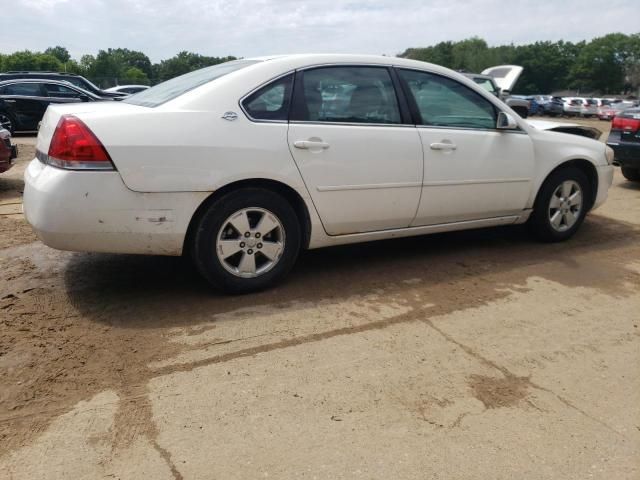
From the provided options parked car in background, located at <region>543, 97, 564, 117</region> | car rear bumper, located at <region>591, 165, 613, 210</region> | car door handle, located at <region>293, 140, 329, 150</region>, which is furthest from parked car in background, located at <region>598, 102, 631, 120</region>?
car door handle, located at <region>293, 140, 329, 150</region>

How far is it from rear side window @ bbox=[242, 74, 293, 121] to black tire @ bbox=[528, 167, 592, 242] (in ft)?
8.37

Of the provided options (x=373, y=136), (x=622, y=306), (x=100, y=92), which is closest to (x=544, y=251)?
(x=622, y=306)

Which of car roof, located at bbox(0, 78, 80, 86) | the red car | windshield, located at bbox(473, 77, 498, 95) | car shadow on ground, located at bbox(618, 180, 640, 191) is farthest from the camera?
car roof, located at bbox(0, 78, 80, 86)

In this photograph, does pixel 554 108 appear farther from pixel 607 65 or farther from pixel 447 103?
pixel 607 65

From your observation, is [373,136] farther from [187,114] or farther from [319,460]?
[319,460]

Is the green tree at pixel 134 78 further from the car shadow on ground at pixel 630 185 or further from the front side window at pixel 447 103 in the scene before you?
the front side window at pixel 447 103

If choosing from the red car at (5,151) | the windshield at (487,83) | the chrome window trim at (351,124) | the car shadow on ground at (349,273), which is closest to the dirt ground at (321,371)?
the car shadow on ground at (349,273)

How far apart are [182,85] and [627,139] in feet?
21.8

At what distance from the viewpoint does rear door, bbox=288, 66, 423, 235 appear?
3.69 meters

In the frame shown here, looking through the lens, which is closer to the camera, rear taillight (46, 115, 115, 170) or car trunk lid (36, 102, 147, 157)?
rear taillight (46, 115, 115, 170)

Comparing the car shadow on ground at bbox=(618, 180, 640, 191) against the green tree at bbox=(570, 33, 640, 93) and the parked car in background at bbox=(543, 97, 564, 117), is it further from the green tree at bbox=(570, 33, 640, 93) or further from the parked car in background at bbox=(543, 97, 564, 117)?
the green tree at bbox=(570, 33, 640, 93)

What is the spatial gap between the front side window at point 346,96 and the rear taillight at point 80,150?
48.6 inches

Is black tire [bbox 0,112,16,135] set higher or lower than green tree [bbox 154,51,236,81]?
lower

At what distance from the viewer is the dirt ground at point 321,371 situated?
86.9 inches
